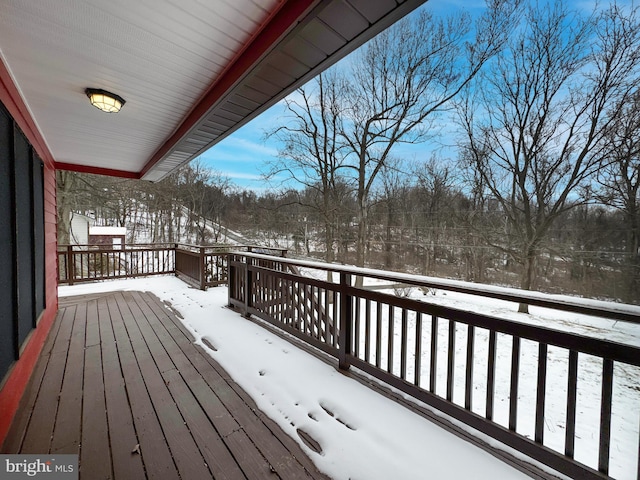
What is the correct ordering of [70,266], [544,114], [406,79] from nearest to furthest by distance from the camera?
[70,266] → [544,114] → [406,79]

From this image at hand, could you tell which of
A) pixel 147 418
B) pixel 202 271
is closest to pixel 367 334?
pixel 147 418

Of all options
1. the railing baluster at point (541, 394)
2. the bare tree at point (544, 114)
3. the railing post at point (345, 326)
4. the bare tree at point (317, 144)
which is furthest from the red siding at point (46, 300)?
the bare tree at point (544, 114)

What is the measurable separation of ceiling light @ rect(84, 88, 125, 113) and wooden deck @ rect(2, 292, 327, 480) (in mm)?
2380

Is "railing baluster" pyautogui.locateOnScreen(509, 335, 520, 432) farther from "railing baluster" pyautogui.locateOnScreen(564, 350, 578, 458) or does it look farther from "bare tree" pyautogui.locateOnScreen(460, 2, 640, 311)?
"bare tree" pyautogui.locateOnScreen(460, 2, 640, 311)

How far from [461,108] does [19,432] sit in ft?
36.1

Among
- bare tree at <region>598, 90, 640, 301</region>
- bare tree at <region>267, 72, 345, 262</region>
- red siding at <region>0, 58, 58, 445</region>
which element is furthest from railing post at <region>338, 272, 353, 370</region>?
bare tree at <region>267, 72, 345, 262</region>

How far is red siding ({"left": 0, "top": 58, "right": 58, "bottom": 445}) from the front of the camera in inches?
67.8

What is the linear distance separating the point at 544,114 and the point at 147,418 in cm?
1024

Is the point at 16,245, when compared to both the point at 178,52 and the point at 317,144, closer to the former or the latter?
the point at 178,52

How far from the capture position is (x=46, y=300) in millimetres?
3348

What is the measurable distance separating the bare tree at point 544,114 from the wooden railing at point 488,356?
4.04 m

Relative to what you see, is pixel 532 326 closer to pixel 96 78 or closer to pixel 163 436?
pixel 163 436

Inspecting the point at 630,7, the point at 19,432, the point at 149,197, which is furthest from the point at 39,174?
the point at 149,197

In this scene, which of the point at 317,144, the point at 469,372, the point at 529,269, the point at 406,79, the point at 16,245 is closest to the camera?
the point at 469,372
